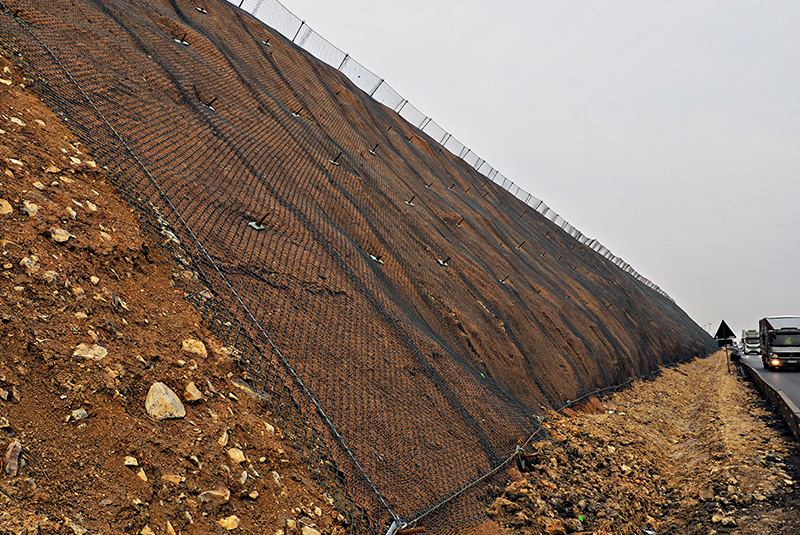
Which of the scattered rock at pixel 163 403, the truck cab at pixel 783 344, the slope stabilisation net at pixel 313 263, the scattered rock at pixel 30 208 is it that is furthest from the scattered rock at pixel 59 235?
the truck cab at pixel 783 344

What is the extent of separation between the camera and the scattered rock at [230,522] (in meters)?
3.28

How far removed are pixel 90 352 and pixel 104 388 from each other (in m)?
0.34

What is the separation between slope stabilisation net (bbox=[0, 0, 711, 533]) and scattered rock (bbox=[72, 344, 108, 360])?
1203 millimetres

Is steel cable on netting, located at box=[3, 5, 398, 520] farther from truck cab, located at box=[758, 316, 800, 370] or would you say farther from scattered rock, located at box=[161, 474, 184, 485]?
truck cab, located at box=[758, 316, 800, 370]

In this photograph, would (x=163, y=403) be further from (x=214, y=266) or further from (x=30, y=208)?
(x=30, y=208)

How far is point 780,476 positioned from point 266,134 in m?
10.5

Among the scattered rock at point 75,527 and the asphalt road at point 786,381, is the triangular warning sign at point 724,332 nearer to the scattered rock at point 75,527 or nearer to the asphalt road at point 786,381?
the asphalt road at point 786,381

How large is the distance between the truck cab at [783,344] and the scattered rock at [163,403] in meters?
20.7

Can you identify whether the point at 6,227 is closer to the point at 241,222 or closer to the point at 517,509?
the point at 241,222

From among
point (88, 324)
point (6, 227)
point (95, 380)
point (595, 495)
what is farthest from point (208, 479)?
point (595, 495)

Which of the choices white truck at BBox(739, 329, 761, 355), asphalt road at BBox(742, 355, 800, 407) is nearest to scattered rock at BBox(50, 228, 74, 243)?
asphalt road at BBox(742, 355, 800, 407)

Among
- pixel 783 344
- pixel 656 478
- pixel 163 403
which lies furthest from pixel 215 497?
pixel 783 344

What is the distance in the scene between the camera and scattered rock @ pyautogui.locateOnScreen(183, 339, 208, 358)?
4.32m

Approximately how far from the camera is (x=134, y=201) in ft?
17.9
